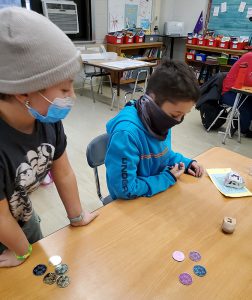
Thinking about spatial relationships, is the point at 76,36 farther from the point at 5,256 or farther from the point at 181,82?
the point at 5,256

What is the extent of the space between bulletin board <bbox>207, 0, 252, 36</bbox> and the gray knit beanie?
587 centimetres

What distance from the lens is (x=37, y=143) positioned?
768 mm

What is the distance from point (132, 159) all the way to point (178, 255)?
0.40m

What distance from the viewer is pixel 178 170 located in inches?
47.7

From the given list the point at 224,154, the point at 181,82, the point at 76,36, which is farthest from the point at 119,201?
the point at 76,36

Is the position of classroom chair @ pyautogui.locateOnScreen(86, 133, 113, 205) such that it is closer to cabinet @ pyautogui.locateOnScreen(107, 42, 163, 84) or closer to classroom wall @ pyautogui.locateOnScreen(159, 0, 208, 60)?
cabinet @ pyautogui.locateOnScreen(107, 42, 163, 84)

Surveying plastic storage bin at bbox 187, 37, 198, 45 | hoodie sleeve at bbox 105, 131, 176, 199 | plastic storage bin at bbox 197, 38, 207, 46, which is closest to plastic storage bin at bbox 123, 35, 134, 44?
plastic storage bin at bbox 187, 37, 198, 45

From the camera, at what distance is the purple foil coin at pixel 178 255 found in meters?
0.80

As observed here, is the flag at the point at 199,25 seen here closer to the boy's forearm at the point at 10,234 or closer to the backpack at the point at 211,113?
the backpack at the point at 211,113

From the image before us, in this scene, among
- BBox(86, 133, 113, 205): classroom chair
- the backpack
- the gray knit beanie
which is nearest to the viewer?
the gray knit beanie

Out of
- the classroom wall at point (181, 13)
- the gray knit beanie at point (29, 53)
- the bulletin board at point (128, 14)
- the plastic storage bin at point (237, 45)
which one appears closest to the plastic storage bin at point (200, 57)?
the plastic storage bin at point (237, 45)

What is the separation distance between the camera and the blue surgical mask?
67 centimetres

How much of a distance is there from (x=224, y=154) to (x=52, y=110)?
1.09 meters

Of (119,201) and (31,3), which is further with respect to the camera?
(31,3)
